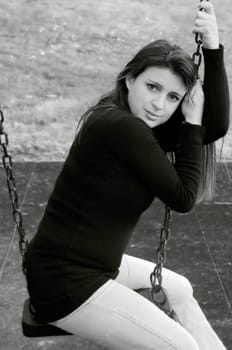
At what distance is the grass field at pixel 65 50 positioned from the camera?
6.63 m

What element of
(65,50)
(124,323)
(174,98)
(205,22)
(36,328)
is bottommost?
(65,50)

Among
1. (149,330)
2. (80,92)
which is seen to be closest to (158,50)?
(149,330)

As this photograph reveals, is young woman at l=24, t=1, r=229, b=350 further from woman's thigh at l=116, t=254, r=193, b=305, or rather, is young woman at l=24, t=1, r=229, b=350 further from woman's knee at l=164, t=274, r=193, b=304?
woman's knee at l=164, t=274, r=193, b=304

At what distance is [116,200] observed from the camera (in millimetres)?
2064

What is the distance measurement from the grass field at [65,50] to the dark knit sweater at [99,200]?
3.90 meters

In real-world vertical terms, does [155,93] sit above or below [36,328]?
above

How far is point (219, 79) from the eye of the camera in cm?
233

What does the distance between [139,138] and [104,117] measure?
0.15 metres

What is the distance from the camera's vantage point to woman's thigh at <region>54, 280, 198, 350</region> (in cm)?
206

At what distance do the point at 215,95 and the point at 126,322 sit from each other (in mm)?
937

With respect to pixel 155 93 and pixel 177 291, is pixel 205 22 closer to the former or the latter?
pixel 155 93

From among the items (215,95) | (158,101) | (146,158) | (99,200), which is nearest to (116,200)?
(99,200)

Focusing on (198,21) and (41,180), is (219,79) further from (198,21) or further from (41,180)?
(41,180)

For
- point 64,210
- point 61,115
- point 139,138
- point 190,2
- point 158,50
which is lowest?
point 61,115
